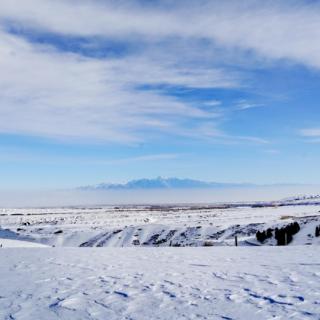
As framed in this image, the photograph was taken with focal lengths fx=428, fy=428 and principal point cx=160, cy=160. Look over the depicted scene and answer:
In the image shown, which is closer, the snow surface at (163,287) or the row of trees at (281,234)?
the snow surface at (163,287)

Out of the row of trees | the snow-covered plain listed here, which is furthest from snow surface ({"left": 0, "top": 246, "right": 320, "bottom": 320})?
the row of trees

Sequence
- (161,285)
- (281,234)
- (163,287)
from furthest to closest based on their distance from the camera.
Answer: (281,234) < (161,285) < (163,287)

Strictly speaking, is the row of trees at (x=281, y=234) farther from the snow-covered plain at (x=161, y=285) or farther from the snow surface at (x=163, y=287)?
the snow surface at (x=163, y=287)

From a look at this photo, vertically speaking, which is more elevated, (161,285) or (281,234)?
(161,285)

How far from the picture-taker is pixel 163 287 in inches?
364

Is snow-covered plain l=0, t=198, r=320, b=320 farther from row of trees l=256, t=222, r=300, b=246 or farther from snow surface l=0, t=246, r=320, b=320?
row of trees l=256, t=222, r=300, b=246

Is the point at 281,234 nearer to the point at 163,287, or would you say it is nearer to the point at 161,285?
the point at 161,285

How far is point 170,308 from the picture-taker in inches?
292

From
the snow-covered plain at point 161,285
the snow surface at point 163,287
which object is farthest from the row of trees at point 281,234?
the snow surface at point 163,287

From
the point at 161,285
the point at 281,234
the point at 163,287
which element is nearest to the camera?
the point at 163,287

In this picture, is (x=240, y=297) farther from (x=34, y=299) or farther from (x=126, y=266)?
(x=126, y=266)

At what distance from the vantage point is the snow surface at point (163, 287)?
7168mm

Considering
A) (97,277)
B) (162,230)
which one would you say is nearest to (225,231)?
(162,230)

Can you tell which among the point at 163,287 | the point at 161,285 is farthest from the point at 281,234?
the point at 163,287
